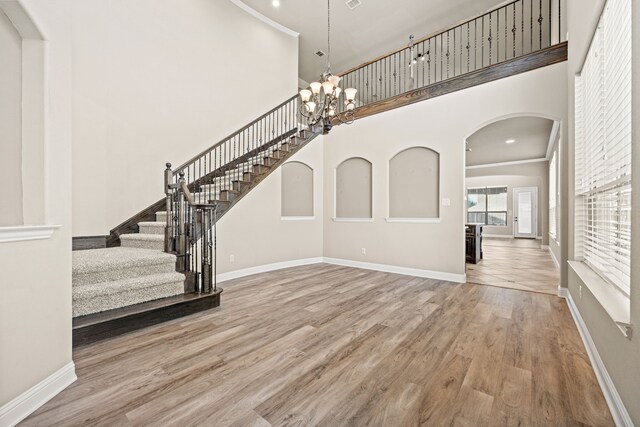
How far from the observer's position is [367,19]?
575 cm

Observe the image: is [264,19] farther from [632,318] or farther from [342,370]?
[632,318]

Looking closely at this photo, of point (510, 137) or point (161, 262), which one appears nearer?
point (161, 262)

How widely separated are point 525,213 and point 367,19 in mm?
10824

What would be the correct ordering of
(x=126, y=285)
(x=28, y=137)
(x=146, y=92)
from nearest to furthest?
(x=28, y=137)
(x=126, y=285)
(x=146, y=92)

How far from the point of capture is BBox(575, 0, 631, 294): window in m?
1.60

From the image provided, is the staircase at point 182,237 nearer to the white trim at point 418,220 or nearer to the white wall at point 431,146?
the white wall at point 431,146

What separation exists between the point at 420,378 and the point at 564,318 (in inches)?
85.2

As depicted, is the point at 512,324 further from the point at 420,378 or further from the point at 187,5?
the point at 187,5

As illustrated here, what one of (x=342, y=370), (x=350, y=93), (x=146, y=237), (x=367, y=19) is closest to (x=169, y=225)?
(x=146, y=237)

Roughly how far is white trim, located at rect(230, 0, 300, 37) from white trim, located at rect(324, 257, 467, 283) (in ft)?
17.1

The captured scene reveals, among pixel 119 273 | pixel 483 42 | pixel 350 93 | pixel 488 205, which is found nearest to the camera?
pixel 119 273

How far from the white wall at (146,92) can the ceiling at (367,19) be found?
3.19 ft

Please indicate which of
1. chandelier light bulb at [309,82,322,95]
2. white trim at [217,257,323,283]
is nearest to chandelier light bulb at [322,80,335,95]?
chandelier light bulb at [309,82,322,95]

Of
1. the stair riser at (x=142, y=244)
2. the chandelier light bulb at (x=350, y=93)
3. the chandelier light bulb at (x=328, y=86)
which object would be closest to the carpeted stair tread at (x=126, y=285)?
the stair riser at (x=142, y=244)
